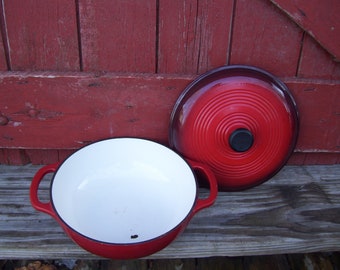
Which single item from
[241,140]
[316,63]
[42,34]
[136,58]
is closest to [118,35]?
[136,58]

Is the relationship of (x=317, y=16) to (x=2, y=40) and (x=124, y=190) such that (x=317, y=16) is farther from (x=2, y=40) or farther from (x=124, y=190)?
(x=2, y=40)

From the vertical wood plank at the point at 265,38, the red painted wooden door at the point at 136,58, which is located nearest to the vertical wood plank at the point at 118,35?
the red painted wooden door at the point at 136,58

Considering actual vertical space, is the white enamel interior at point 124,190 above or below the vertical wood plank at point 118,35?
below

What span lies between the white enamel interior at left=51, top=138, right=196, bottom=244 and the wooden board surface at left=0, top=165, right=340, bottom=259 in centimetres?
6

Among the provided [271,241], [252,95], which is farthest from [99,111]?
[271,241]

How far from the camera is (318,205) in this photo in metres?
1.09

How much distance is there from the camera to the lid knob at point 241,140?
0.97 meters

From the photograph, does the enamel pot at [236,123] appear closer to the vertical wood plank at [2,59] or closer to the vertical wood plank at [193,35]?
the vertical wood plank at [193,35]

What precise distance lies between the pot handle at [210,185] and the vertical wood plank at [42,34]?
1.34ft

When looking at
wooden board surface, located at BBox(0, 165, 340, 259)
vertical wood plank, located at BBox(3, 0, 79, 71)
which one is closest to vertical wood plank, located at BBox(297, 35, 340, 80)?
wooden board surface, located at BBox(0, 165, 340, 259)

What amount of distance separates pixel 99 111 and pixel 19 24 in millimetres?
299

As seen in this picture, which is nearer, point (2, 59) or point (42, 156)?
point (2, 59)

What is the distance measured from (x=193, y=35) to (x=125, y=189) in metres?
0.45

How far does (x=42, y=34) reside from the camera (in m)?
1.00
